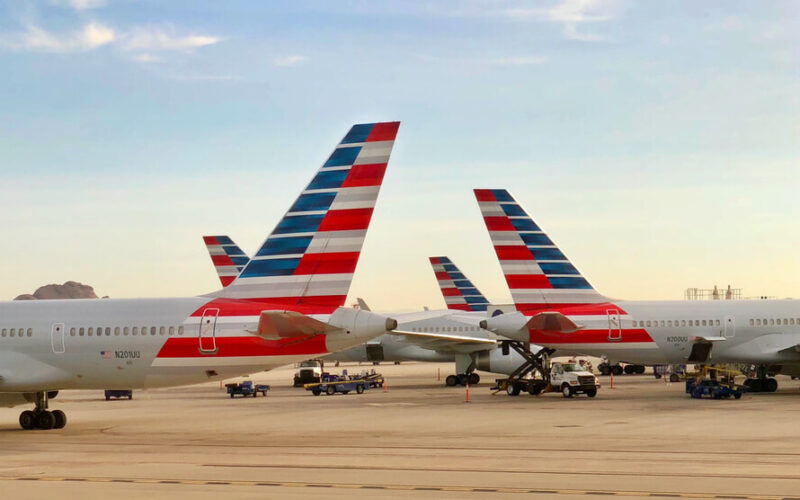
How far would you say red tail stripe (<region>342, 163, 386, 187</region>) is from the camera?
27281mm

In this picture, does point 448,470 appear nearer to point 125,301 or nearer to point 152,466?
point 152,466

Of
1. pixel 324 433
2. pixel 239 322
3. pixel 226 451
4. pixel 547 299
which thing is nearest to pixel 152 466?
pixel 226 451

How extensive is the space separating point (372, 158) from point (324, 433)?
8272 millimetres

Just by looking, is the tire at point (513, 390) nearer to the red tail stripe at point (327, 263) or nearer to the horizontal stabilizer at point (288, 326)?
the red tail stripe at point (327, 263)

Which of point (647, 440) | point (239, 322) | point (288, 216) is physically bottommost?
point (647, 440)

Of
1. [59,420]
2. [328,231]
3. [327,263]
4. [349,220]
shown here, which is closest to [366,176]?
[349,220]

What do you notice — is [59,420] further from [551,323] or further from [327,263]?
[551,323]

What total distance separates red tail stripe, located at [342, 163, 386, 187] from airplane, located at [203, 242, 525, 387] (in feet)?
88.3

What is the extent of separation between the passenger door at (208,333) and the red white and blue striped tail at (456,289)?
187 feet

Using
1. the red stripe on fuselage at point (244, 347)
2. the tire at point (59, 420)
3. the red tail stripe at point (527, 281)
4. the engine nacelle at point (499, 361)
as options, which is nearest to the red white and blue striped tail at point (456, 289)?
the engine nacelle at point (499, 361)

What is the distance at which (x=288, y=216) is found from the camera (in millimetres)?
27812

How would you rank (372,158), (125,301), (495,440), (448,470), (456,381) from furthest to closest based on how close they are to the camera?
(456,381)
(125,301)
(372,158)
(495,440)
(448,470)

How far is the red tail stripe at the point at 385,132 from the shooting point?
27.4 metres

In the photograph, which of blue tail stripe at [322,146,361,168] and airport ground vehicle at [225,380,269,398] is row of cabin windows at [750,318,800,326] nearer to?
airport ground vehicle at [225,380,269,398]
